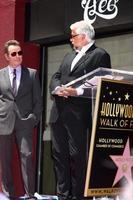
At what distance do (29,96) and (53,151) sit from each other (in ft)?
2.18

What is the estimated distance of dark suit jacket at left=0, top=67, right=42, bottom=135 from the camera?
5.83 m

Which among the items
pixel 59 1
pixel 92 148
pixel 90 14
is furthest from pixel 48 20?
pixel 92 148

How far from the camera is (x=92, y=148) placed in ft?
15.3

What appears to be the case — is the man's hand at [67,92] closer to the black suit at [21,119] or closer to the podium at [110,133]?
the podium at [110,133]

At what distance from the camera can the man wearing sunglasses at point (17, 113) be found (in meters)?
5.82

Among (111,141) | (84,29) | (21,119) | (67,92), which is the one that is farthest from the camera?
(21,119)

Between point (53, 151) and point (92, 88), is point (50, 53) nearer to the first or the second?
point (53, 151)

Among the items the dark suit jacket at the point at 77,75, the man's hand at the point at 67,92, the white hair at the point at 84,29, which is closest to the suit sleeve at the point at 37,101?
the dark suit jacket at the point at 77,75

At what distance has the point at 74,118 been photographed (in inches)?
216

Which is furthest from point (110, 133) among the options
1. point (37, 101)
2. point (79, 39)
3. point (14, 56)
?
point (14, 56)

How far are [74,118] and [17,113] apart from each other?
672 millimetres

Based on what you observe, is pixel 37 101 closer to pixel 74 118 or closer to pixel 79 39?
pixel 74 118

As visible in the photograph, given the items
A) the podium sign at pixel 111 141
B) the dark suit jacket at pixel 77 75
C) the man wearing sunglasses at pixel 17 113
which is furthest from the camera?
the man wearing sunglasses at pixel 17 113

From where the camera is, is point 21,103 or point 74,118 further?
point 21,103
